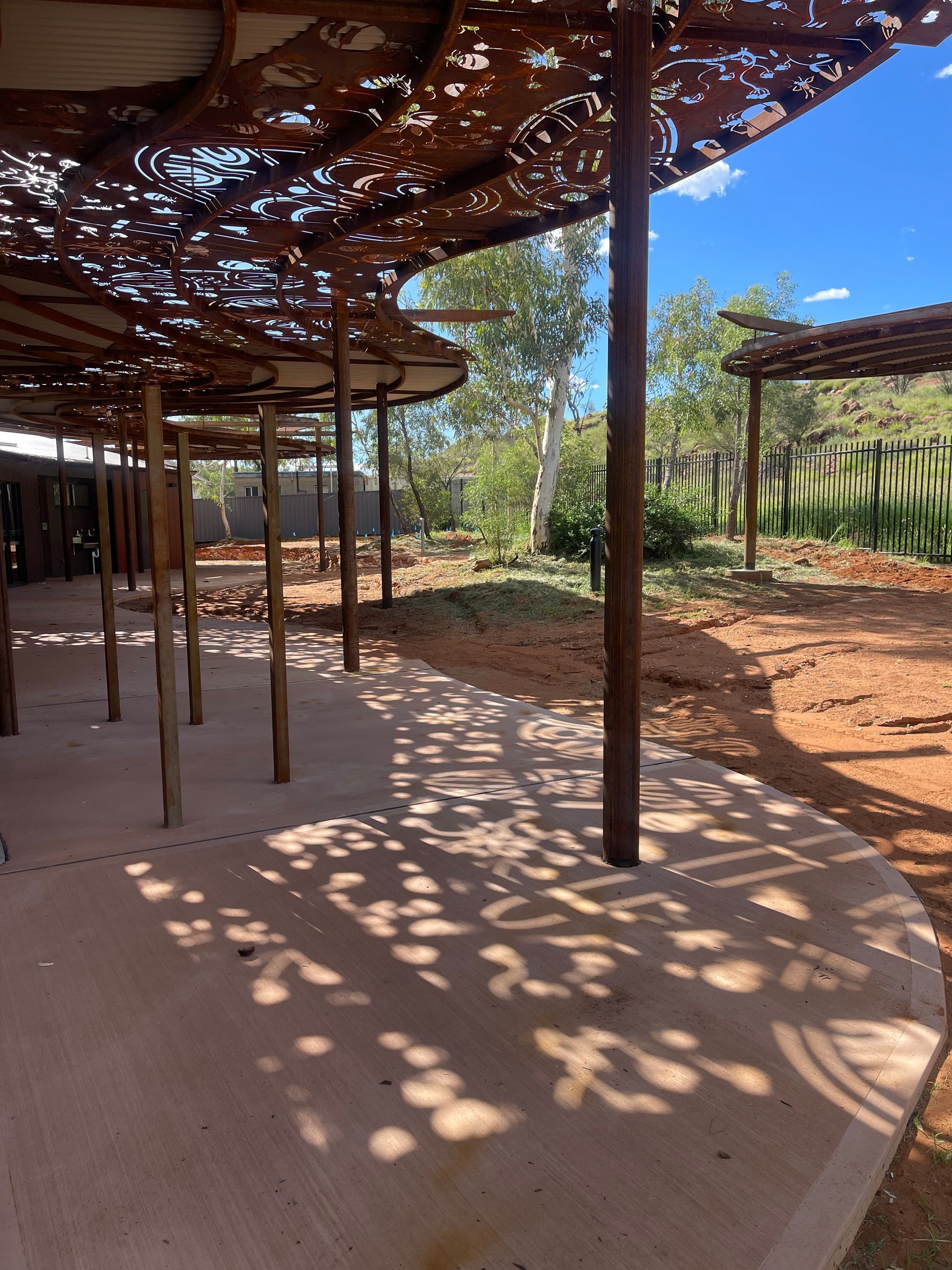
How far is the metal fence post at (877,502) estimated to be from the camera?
51.2 feet

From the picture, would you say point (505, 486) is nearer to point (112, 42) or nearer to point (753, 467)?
point (753, 467)

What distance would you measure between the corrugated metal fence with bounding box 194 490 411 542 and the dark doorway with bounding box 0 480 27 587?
16262mm

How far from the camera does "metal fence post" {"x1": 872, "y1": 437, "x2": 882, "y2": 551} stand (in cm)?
1561

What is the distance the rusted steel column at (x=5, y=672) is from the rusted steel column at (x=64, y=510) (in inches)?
525

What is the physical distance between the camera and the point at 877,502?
53.1ft

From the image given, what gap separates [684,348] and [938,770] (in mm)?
25535

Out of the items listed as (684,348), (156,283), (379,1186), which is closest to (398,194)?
(156,283)

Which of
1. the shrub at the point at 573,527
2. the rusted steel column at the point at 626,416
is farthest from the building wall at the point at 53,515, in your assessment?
the rusted steel column at the point at 626,416

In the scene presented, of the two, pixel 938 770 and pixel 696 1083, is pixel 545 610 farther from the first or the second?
pixel 696 1083

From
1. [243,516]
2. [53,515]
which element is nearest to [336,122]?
[53,515]

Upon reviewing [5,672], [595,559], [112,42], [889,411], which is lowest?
[5,672]

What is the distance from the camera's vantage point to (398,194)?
16.0ft

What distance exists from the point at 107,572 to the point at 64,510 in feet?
48.2

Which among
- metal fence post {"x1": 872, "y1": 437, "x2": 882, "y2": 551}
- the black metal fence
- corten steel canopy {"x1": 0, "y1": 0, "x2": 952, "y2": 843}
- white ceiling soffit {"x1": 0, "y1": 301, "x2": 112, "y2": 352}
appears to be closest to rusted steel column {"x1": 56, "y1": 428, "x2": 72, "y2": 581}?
white ceiling soffit {"x1": 0, "y1": 301, "x2": 112, "y2": 352}
